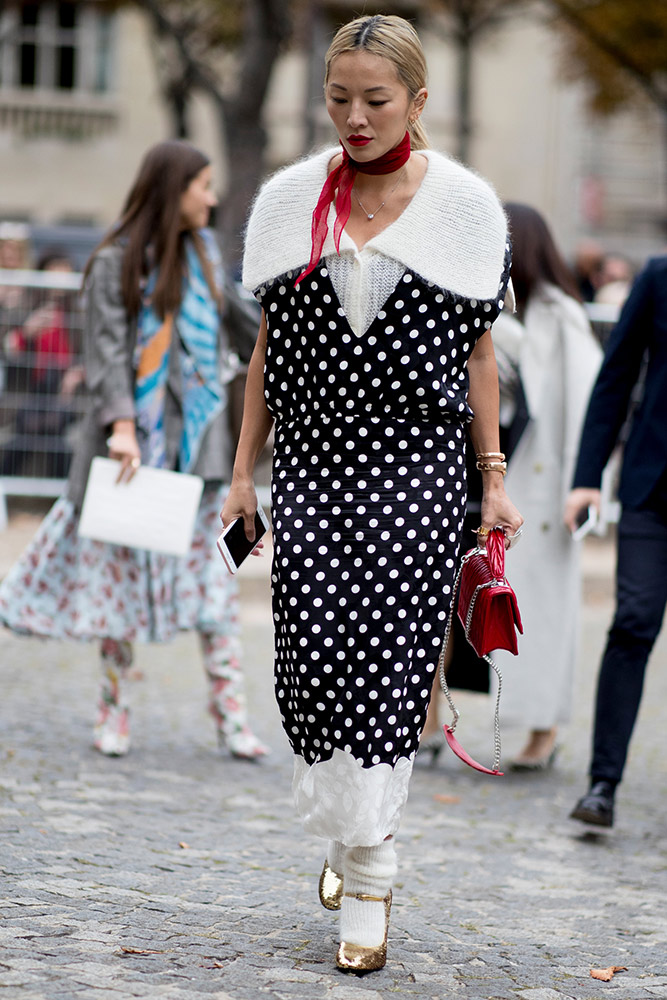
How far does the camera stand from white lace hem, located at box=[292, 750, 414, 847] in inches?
128

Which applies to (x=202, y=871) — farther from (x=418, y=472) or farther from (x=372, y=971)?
(x=418, y=472)

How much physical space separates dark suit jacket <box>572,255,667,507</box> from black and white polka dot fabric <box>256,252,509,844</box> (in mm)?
1510

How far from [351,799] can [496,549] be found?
2.27 ft

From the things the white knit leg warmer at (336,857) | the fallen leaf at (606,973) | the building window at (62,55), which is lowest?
the fallen leaf at (606,973)

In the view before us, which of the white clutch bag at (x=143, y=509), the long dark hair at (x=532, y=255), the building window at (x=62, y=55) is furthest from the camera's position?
the building window at (x=62, y=55)

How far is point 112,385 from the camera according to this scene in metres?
5.25

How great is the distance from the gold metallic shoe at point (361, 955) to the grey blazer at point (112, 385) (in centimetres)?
237

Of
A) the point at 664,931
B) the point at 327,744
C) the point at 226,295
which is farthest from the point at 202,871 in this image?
the point at 226,295

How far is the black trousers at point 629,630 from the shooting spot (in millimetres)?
4711

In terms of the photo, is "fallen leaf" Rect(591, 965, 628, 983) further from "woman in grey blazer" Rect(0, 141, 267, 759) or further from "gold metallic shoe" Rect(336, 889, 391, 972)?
"woman in grey blazer" Rect(0, 141, 267, 759)

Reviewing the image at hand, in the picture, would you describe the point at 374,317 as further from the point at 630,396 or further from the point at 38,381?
the point at 38,381

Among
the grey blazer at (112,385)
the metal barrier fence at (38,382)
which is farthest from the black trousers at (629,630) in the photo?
the metal barrier fence at (38,382)

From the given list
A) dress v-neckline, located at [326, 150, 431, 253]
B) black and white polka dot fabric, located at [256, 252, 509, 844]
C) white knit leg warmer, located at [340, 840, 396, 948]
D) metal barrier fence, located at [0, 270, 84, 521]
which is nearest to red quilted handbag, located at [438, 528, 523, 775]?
black and white polka dot fabric, located at [256, 252, 509, 844]

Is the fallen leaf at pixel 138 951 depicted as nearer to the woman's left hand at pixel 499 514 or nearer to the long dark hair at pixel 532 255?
the woman's left hand at pixel 499 514
